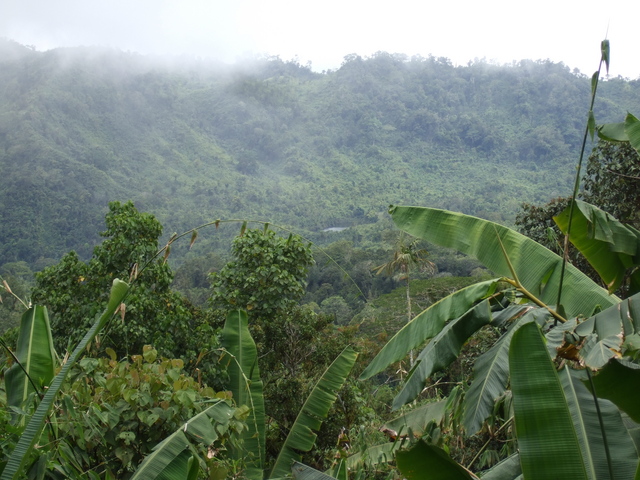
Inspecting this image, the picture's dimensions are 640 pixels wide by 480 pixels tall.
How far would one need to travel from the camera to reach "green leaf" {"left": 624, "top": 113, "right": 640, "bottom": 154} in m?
2.60

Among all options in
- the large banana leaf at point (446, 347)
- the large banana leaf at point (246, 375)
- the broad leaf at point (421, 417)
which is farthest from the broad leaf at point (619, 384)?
the large banana leaf at point (246, 375)

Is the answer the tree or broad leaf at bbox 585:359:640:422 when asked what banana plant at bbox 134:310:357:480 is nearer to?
the tree

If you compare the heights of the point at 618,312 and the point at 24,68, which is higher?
the point at 24,68

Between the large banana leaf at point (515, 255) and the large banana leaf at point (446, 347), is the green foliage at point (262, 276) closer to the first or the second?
the large banana leaf at point (515, 255)

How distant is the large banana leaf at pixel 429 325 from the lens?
2.46 m

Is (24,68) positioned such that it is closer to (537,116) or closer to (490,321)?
(537,116)

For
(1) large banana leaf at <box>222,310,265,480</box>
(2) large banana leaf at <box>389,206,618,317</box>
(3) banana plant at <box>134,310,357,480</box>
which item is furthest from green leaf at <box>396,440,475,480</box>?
(1) large banana leaf at <box>222,310,265,480</box>

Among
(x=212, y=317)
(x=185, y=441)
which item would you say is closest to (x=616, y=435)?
(x=185, y=441)

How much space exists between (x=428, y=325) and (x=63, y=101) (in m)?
77.1

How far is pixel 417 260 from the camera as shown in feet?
42.6

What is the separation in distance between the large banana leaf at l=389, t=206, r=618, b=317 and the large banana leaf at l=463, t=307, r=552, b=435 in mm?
583

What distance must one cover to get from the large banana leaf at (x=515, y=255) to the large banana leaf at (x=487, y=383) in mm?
583

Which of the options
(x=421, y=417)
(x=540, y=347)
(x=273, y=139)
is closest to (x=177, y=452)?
(x=540, y=347)

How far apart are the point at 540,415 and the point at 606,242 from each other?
1431mm
